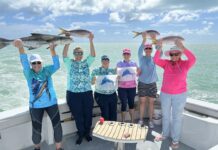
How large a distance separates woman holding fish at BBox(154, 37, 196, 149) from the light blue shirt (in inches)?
41.7

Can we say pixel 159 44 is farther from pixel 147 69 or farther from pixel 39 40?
pixel 39 40

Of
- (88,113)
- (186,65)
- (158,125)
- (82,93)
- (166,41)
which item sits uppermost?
(166,41)

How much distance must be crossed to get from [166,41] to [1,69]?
11.9 meters

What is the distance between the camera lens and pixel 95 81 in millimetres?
4441

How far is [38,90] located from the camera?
12.2 feet

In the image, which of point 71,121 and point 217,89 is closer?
point 71,121

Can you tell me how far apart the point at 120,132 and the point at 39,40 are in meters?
1.54

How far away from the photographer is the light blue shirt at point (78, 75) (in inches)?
163

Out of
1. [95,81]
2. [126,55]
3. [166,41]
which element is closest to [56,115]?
[95,81]

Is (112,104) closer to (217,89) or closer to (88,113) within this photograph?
(88,113)

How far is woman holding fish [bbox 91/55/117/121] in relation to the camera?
4.39 metres

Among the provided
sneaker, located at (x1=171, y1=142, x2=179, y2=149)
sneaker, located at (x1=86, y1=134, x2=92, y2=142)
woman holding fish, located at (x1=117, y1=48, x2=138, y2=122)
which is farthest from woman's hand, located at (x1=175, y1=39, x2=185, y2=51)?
sneaker, located at (x1=86, y1=134, x2=92, y2=142)

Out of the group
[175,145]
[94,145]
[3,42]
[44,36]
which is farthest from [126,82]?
[3,42]

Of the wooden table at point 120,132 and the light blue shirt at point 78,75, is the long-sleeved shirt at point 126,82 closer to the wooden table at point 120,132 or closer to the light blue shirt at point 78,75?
the light blue shirt at point 78,75
